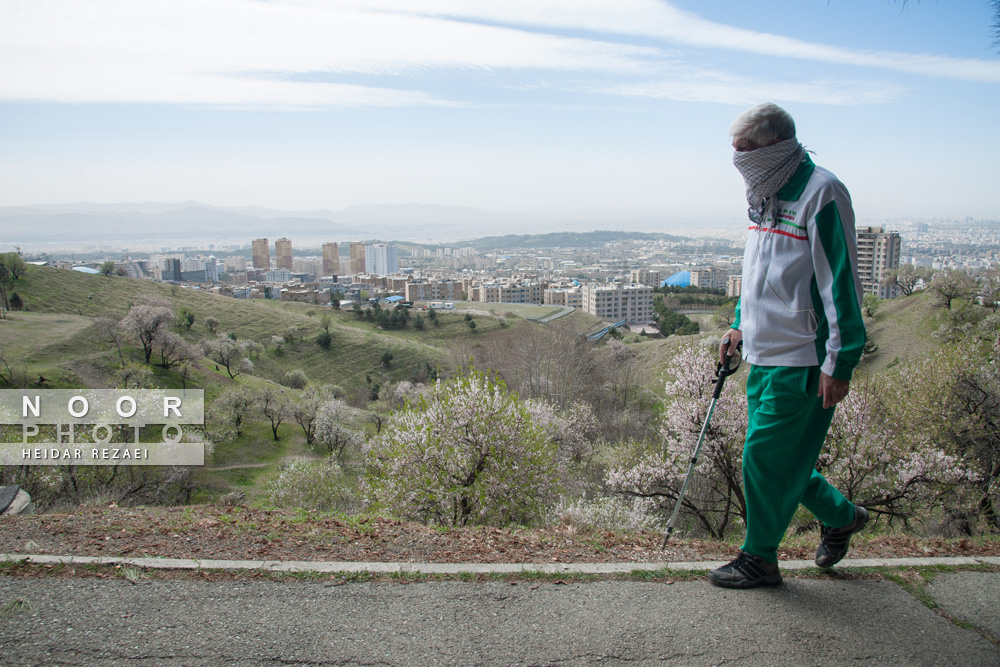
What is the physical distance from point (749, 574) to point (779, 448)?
A: 77 cm

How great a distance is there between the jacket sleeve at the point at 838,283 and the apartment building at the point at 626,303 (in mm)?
126907

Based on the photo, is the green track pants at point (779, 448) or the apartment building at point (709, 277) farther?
the apartment building at point (709, 277)

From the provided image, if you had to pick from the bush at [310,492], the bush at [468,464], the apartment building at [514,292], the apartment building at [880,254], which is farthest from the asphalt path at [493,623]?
the apartment building at [514,292]

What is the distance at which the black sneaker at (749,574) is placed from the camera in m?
3.54

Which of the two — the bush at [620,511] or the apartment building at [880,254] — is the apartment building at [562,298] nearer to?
the apartment building at [880,254]

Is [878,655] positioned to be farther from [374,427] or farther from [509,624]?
[374,427]

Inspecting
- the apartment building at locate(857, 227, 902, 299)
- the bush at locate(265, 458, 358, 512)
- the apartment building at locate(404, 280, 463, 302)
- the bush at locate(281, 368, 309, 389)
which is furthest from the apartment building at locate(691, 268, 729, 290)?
the bush at locate(265, 458, 358, 512)

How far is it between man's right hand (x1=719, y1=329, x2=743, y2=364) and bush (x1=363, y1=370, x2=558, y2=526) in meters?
5.22

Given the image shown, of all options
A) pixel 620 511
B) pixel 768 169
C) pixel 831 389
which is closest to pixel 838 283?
pixel 831 389

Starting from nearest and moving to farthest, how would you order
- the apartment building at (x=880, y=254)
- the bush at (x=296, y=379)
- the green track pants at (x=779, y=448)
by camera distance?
the green track pants at (x=779, y=448), the bush at (x=296, y=379), the apartment building at (x=880, y=254)

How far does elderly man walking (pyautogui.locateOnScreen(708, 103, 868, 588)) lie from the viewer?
10.6 feet

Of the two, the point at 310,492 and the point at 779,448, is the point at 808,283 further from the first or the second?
the point at 310,492

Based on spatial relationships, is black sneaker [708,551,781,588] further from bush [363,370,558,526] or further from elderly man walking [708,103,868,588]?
bush [363,370,558,526]

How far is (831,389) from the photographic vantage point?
3.24 meters
